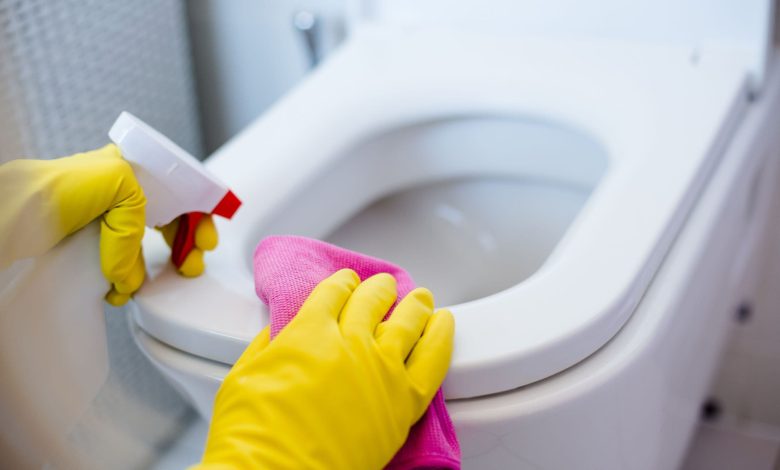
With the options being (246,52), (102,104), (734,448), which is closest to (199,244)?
(102,104)

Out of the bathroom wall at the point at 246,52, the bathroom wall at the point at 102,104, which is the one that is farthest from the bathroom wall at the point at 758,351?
the bathroom wall at the point at 102,104

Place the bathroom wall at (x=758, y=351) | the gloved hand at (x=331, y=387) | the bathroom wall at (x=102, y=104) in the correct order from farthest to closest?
the bathroom wall at (x=758, y=351)
the bathroom wall at (x=102, y=104)
the gloved hand at (x=331, y=387)

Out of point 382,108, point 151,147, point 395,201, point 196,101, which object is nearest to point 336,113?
point 382,108

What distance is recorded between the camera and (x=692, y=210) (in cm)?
69

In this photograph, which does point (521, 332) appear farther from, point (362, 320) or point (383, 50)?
point (383, 50)

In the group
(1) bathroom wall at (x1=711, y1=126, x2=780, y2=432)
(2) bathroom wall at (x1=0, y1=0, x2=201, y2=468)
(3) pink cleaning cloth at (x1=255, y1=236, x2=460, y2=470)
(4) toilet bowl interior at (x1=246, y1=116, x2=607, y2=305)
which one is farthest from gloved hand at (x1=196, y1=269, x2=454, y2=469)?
(1) bathroom wall at (x1=711, y1=126, x2=780, y2=432)

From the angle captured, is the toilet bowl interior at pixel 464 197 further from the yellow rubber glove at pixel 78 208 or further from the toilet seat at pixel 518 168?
the yellow rubber glove at pixel 78 208

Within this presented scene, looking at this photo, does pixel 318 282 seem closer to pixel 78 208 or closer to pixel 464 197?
pixel 78 208

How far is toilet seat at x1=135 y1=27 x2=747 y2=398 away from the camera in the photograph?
0.55m

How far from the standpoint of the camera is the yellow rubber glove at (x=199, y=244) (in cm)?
61

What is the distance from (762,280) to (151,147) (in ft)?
2.27

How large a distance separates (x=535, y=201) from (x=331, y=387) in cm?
47

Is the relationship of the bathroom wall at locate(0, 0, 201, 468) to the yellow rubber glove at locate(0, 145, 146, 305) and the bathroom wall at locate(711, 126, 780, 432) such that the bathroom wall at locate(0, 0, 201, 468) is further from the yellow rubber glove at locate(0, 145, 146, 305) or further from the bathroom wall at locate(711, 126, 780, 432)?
the bathroom wall at locate(711, 126, 780, 432)

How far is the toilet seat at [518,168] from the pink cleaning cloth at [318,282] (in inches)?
0.9
